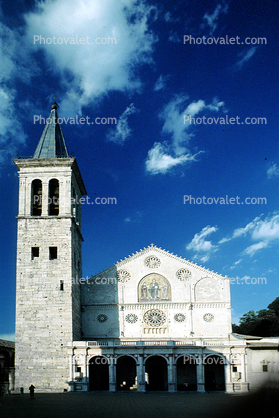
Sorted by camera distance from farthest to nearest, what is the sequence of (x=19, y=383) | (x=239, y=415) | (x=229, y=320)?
(x=229, y=320), (x=19, y=383), (x=239, y=415)

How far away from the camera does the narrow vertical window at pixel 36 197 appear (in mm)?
39688

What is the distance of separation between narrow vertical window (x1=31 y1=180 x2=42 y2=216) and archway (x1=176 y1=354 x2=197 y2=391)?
20038 mm

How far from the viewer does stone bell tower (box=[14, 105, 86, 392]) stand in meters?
34.0

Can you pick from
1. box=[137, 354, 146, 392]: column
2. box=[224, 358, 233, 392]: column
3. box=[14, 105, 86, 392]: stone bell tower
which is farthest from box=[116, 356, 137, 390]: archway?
box=[224, 358, 233, 392]: column

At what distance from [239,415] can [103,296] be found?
36.5 m

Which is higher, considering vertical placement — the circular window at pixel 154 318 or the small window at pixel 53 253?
the small window at pixel 53 253

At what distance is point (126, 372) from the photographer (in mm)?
38000

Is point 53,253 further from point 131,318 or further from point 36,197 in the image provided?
point 131,318

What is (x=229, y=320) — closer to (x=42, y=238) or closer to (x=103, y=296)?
(x=103, y=296)

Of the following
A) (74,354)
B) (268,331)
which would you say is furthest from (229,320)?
(268,331)

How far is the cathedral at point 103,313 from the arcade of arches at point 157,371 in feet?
0.29

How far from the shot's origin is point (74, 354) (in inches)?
1351

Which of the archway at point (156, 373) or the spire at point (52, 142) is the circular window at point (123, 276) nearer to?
the archway at point (156, 373)

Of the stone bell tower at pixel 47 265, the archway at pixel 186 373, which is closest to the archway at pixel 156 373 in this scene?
the archway at pixel 186 373
